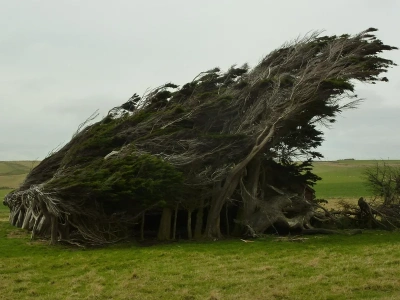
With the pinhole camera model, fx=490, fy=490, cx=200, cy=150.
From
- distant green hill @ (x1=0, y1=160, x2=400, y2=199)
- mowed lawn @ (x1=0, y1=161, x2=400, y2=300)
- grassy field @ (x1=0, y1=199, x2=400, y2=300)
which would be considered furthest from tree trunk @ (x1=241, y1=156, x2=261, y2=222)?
distant green hill @ (x1=0, y1=160, x2=400, y2=199)

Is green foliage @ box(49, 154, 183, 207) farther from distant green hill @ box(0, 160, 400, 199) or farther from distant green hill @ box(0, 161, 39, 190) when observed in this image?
distant green hill @ box(0, 161, 39, 190)

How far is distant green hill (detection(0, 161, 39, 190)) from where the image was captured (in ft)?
260

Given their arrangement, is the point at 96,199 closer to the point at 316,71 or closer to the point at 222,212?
the point at 222,212

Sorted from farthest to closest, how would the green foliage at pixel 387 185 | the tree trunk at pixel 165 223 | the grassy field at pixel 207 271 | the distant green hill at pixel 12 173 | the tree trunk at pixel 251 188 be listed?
the distant green hill at pixel 12 173 < the green foliage at pixel 387 185 < the tree trunk at pixel 251 188 < the tree trunk at pixel 165 223 < the grassy field at pixel 207 271

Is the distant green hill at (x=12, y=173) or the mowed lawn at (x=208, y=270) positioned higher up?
the distant green hill at (x=12, y=173)

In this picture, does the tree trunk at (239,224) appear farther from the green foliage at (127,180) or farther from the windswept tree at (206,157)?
the green foliage at (127,180)

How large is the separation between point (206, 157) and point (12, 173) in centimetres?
8790

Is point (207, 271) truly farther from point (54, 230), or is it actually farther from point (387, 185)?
point (387, 185)

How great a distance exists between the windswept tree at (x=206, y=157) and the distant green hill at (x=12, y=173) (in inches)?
2142

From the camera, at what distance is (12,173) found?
101062 mm

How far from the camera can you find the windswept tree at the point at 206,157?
65.0ft

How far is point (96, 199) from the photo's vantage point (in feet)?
65.6

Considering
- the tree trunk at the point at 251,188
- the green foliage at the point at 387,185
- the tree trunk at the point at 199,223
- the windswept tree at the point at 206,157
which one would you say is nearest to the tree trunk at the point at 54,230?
the windswept tree at the point at 206,157

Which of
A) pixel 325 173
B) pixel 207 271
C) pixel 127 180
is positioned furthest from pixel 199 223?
pixel 325 173
